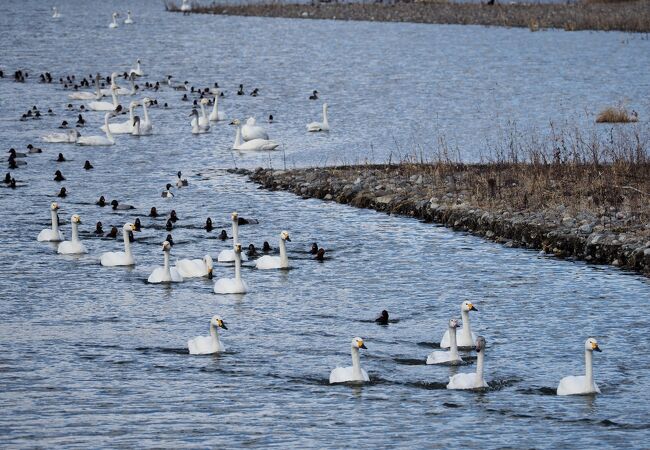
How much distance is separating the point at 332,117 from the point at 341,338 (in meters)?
27.7

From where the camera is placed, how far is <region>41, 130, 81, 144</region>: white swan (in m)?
42.0

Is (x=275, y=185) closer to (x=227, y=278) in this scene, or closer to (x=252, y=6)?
(x=227, y=278)

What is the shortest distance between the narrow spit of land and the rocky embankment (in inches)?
1873

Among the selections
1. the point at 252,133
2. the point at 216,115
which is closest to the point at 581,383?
the point at 252,133

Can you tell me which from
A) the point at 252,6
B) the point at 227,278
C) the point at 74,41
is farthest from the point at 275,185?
the point at 252,6

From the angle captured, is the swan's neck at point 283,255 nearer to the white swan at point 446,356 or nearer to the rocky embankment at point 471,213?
the rocky embankment at point 471,213

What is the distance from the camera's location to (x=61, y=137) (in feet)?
138

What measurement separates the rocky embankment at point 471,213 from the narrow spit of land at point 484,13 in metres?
47.6

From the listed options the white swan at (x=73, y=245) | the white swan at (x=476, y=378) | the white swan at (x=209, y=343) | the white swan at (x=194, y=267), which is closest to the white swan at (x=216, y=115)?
the white swan at (x=73, y=245)

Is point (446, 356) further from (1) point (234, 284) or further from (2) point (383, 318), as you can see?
(1) point (234, 284)

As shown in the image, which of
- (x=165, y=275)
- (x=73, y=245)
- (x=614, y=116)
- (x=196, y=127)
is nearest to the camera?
(x=165, y=275)

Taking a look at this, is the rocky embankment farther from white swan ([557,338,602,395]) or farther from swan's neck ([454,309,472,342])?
white swan ([557,338,602,395])

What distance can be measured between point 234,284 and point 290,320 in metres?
1.99

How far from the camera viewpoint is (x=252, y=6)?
104125mm
